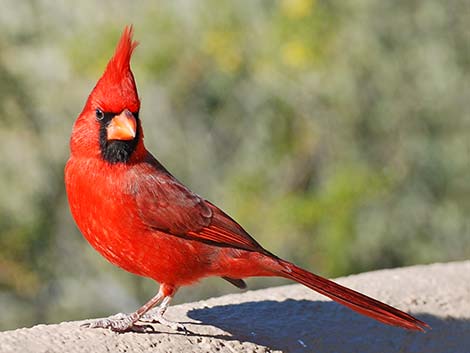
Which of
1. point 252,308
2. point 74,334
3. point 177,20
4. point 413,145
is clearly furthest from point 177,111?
point 74,334

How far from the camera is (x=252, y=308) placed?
3.26 metres

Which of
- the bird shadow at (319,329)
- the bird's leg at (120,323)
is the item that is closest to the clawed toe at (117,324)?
the bird's leg at (120,323)

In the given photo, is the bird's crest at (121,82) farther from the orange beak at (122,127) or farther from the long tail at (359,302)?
the long tail at (359,302)

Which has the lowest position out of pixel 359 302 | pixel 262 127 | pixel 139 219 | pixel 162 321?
pixel 162 321

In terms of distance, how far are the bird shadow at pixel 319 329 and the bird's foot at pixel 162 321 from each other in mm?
110

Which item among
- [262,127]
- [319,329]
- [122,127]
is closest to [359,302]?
[319,329]

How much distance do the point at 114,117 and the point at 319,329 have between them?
2.91 ft

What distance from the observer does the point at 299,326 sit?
3137 millimetres

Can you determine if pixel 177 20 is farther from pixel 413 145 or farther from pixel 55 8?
pixel 413 145

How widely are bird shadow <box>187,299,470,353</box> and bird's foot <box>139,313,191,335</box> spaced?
11 centimetres

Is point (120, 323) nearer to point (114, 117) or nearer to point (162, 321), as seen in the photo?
point (162, 321)

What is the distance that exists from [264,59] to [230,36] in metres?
0.23

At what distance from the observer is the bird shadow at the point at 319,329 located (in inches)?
119

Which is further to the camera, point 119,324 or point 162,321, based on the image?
point 162,321
